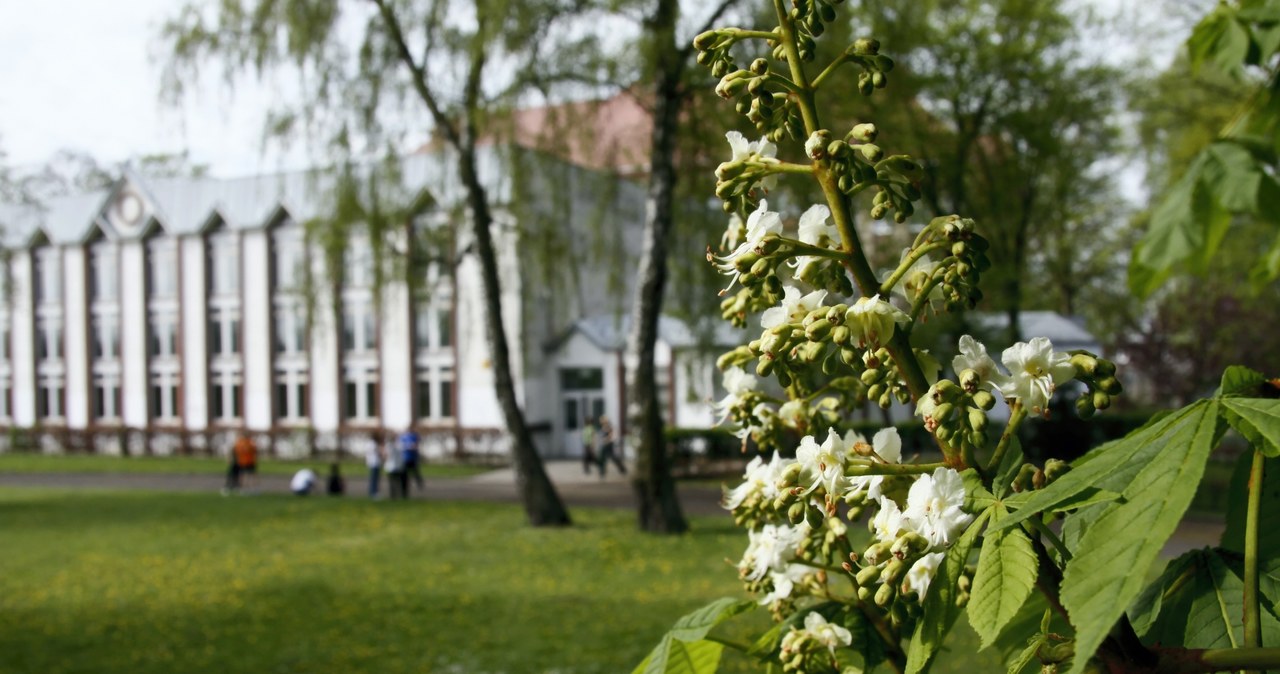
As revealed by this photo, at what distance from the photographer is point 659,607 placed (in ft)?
42.2

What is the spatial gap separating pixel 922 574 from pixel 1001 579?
96 mm

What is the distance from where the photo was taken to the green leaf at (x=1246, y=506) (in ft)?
3.75

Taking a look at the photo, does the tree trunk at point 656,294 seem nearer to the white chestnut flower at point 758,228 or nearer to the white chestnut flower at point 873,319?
the white chestnut flower at point 758,228

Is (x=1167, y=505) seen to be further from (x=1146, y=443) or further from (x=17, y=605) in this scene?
(x=17, y=605)

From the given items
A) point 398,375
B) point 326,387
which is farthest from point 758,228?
point 326,387

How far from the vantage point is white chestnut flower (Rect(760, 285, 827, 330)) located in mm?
1173

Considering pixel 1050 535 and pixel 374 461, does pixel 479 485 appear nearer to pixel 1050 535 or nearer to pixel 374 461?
pixel 374 461

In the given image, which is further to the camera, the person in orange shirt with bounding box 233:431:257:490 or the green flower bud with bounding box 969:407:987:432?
the person in orange shirt with bounding box 233:431:257:490

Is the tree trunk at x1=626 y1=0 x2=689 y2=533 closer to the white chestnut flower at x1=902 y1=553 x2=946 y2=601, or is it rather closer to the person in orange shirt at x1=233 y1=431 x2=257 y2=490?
the person in orange shirt at x1=233 y1=431 x2=257 y2=490

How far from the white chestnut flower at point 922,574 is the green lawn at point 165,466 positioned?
34.2 meters

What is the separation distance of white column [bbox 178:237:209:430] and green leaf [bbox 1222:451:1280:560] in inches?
1826

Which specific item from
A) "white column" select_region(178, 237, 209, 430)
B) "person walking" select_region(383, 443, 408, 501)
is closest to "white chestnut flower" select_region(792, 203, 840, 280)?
"person walking" select_region(383, 443, 408, 501)

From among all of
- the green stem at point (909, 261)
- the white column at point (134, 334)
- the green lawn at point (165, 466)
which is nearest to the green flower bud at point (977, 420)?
the green stem at point (909, 261)

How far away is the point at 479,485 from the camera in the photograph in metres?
31.3
